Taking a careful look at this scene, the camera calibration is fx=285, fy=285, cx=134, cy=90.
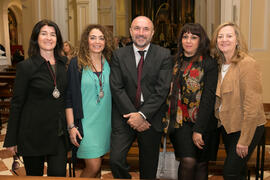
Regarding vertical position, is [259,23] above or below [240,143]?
above

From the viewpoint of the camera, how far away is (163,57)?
94.2 inches

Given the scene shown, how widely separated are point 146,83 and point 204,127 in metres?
0.59

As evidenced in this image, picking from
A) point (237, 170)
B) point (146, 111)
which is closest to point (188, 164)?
point (237, 170)

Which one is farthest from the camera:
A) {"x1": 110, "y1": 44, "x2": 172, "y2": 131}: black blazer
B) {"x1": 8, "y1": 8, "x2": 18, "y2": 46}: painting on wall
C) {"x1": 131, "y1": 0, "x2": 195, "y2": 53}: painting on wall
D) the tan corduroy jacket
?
{"x1": 8, "y1": 8, "x2": 18, "y2": 46}: painting on wall

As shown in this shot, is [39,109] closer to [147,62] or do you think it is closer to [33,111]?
[33,111]

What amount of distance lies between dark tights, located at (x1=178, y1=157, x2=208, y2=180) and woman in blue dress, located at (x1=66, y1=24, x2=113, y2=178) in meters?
0.67

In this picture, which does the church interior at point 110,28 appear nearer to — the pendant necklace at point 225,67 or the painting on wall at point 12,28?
the pendant necklace at point 225,67

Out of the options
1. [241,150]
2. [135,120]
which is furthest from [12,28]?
[241,150]

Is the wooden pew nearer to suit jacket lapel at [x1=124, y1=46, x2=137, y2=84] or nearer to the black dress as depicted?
suit jacket lapel at [x1=124, y1=46, x2=137, y2=84]

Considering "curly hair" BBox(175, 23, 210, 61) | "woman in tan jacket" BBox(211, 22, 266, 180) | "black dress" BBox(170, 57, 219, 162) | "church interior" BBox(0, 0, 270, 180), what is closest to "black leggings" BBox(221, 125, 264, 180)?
"woman in tan jacket" BBox(211, 22, 266, 180)

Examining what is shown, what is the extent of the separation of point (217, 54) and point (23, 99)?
5.17ft

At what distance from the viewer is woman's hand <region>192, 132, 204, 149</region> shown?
228 centimetres

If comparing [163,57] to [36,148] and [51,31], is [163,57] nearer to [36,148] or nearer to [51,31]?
[51,31]

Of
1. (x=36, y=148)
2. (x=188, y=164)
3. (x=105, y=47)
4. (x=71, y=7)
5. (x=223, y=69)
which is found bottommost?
(x=188, y=164)
